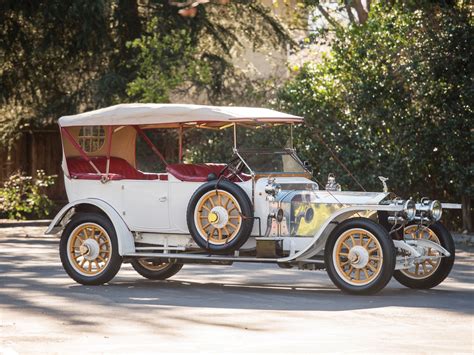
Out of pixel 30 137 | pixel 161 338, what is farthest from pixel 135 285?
pixel 30 137

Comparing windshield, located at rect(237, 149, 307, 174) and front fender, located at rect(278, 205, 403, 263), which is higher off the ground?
windshield, located at rect(237, 149, 307, 174)

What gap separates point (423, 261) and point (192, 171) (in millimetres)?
3024

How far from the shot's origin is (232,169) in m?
13.6

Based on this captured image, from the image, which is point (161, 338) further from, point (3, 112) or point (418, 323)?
point (3, 112)

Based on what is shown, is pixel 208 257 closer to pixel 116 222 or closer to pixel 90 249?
pixel 116 222

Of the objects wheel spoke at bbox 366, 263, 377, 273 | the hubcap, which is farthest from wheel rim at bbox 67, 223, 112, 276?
wheel spoke at bbox 366, 263, 377, 273

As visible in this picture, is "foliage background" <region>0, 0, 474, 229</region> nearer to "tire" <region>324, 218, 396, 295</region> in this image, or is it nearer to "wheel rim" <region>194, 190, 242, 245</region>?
"wheel rim" <region>194, 190, 242, 245</region>

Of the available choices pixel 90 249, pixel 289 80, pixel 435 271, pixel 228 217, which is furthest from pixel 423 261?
pixel 289 80

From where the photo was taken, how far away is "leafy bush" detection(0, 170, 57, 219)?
2866cm

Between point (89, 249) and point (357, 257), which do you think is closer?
point (357, 257)

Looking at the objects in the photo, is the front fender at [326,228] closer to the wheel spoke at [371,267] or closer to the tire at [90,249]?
the wheel spoke at [371,267]

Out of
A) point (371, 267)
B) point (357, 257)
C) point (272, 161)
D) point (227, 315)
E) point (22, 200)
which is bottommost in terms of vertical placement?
point (227, 315)

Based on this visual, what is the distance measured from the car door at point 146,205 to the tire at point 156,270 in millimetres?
786

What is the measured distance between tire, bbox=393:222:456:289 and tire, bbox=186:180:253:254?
1.84 metres
